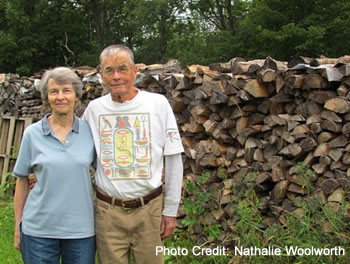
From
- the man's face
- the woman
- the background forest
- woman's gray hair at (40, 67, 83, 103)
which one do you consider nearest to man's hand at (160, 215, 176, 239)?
the woman

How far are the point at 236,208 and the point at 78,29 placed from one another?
20.4m

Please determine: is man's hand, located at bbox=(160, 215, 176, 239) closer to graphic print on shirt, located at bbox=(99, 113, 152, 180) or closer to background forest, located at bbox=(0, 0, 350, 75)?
graphic print on shirt, located at bbox=(99, 113, 152, 180)

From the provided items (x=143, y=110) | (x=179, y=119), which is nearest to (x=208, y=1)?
(x=179, y=119)

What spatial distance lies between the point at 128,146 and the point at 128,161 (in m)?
0.09

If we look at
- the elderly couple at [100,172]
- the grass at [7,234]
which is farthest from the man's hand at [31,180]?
the grass at [7,234]

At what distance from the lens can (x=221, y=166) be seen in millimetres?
4215

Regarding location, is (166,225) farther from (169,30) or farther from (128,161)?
(169,30)

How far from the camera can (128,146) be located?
2.48m

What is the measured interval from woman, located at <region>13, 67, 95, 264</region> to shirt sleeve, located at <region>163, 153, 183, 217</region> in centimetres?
42

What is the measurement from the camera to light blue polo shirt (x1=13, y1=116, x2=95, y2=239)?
7.73 ft

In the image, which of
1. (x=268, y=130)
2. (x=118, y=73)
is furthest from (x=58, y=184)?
(x=268, y=130)

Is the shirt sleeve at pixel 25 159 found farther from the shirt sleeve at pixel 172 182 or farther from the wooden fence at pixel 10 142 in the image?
the wooden fence at pixel 10 142

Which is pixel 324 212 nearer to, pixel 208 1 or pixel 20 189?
pixel 20 189

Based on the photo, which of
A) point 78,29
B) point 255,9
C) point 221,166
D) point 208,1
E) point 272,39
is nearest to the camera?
point 221,166
